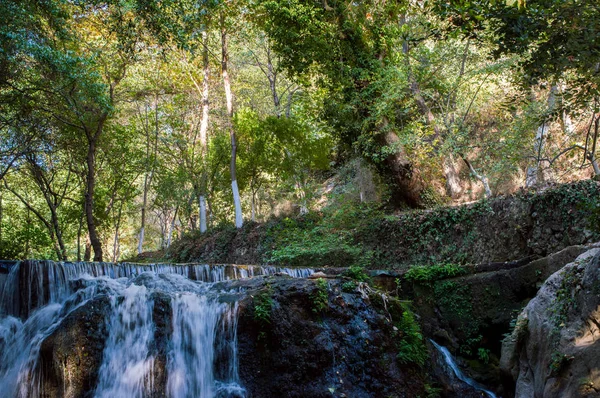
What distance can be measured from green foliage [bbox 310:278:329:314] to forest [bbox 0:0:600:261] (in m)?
4.41

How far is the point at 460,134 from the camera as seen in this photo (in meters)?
14.8

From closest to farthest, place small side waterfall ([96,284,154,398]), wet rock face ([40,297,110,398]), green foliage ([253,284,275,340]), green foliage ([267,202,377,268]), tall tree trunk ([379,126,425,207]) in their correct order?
wet rock face ([40,297,110,398]), small side waterfall ([96,284,154,398]), green foliage ([253,284,275,340]), green foliage ([267,202,377,268]), tall tree trunk ([379,126,425,207])

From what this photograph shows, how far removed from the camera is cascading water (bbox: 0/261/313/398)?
21.9 feet

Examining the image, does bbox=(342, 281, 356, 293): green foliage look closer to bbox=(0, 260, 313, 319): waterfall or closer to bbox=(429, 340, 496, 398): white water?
bbox=(429, 340, 496, 398): white water

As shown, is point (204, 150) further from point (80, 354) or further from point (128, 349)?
point (80, 354)

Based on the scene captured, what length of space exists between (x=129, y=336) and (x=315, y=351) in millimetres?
3078

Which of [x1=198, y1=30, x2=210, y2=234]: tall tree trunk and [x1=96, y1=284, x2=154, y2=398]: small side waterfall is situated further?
[x1=198, y1=30, x2=210, y2=234]: tall tree trunk

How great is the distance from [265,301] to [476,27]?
16.8 feet

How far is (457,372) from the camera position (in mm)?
8602

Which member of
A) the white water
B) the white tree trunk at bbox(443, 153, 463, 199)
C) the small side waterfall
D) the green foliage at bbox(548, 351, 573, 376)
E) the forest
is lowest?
→ the white water

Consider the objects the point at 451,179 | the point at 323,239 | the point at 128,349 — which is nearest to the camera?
the point at 128,349

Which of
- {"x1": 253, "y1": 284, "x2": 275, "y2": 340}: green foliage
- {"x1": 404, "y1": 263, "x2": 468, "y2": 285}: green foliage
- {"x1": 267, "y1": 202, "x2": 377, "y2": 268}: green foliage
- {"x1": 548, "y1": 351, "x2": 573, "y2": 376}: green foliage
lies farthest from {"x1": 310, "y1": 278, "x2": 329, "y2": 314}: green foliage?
{"x1": 267, "y1": 202, "x2": 377, "y2": 268}: green foliage

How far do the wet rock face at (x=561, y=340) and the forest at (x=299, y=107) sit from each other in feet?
7.32

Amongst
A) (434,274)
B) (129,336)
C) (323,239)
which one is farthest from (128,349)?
(323,239)
